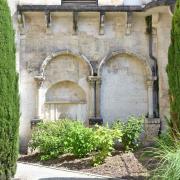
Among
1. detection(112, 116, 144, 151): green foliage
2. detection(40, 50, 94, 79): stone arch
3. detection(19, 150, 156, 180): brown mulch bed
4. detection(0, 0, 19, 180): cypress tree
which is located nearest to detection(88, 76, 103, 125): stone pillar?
detection(40, 50, 94, 79): stone arch

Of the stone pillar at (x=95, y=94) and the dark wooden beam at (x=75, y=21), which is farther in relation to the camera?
the dark wooden beam at (x=75, y=21)

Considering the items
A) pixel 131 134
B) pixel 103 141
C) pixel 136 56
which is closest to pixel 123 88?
pixel 136 56

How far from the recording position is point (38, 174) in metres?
10.5

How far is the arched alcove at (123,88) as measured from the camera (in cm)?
1527

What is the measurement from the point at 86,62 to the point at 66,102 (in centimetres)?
163

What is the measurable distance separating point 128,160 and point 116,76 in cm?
436

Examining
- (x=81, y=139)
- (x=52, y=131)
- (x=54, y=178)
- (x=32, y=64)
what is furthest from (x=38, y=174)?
(x=32, y=64)

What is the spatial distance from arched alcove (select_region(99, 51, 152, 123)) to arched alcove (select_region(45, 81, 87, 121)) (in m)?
0.79

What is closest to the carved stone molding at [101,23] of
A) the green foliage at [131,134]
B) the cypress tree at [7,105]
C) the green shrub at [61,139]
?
the green shrub at [61,139]

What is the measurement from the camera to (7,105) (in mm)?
9539

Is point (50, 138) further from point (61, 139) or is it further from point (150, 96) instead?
point (150, 96)

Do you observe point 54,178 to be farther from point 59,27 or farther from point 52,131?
point 59,27

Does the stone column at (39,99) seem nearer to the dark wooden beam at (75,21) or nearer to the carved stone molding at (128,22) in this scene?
the dark wooden beam at (75,21)

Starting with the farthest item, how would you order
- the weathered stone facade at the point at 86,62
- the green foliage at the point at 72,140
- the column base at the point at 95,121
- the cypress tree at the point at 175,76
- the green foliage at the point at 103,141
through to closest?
the weathered stone facade at the point at 86,62, the column base at the point at 95,121, the green foliage at the point at 72,140, the green foliage at the point at 103,141, the cypress tree at the point at 175,76
